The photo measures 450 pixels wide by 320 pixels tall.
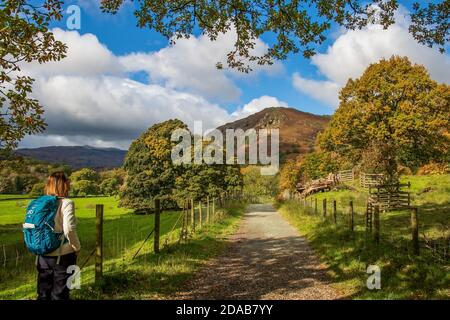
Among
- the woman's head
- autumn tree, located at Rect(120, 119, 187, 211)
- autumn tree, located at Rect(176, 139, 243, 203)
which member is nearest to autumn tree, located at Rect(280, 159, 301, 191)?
autumn tree, located at Rect(176, 139, 243, 203)

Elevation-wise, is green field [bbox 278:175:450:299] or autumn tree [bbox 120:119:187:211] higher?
autumn tree [bbox 120:119:187:211]

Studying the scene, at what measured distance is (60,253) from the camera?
5.53 metres

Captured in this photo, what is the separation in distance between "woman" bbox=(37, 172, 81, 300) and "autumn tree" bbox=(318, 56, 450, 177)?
29315 millimetres

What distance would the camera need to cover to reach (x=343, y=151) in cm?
3512

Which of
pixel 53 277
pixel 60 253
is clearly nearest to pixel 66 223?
pixel 60 253

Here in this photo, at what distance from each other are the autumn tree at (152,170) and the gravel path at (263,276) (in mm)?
→ 37005

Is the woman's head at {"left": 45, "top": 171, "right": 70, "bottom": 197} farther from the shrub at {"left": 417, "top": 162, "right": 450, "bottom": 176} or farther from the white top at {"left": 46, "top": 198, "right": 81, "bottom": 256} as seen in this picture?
the shrub at {"left": 417, "top": 162, "right": 450, "bottom": 176}

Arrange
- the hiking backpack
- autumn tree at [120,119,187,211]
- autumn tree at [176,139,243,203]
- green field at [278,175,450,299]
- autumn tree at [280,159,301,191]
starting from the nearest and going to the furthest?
1. the hiking backpack
2. green field at [278,175,450,299]
3. autumn tree at [176,139,243,203]
4. autumn tree at [120,119,187,211]
5. autumn tree at [280,159,301,191]

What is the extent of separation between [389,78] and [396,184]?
32.8 feet

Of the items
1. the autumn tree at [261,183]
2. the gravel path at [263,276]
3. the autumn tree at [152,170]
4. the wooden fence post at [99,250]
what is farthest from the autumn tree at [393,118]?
the autumn tree at [261,183]

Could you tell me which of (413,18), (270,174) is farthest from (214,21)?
(270,174)

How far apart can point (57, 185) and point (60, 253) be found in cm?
101

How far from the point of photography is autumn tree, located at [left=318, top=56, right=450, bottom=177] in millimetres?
30750
